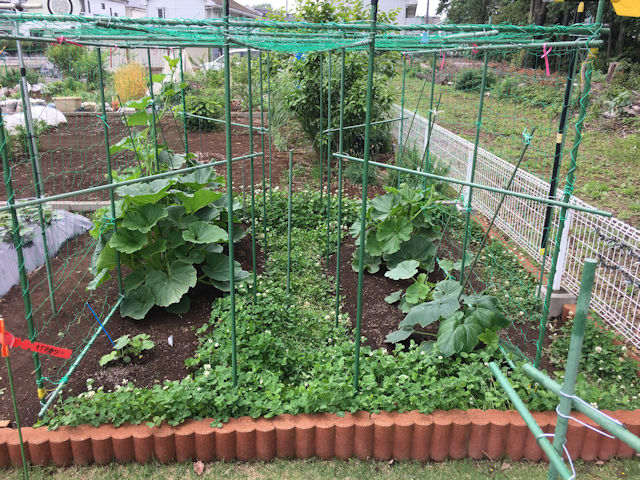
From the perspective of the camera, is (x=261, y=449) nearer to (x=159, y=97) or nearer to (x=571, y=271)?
(x=571, y=271)

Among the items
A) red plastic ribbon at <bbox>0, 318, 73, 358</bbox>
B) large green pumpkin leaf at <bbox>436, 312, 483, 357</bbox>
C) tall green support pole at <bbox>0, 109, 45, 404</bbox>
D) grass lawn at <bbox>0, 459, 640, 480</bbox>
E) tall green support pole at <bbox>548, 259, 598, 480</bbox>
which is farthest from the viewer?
large green pumpkin leaf at <bbox>436, 312, 483, 357</bbox>

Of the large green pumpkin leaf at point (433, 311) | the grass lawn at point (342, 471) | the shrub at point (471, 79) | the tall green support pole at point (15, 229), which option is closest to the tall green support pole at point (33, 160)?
the tall green support pole at point (15, 229)

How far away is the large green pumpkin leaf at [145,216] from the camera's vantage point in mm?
3646

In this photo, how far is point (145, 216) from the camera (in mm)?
3729

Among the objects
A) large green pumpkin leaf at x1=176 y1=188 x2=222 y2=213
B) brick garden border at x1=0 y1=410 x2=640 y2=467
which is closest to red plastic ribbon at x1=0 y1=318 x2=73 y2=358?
brick garden border at x1=0 y1=410 x2=640 y2=467

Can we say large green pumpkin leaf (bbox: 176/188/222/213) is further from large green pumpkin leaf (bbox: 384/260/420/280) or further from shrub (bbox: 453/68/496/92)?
shrub (bbox: 453/68/496/92)

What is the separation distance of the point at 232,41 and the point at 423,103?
10.6 m

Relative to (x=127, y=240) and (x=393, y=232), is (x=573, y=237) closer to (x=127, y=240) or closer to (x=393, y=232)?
(x=393, y=232)

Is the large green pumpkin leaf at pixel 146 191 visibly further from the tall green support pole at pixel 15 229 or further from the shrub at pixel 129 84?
the shrub at pixel 129 84

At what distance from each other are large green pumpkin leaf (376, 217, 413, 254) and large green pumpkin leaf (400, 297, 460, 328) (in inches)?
37.4

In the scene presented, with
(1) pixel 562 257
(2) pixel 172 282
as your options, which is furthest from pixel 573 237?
(2) pixel 172 282

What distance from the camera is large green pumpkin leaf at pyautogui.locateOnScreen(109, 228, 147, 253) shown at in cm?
359

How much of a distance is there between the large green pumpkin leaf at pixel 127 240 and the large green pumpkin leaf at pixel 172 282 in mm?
275

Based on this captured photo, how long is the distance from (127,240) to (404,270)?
2.17m
